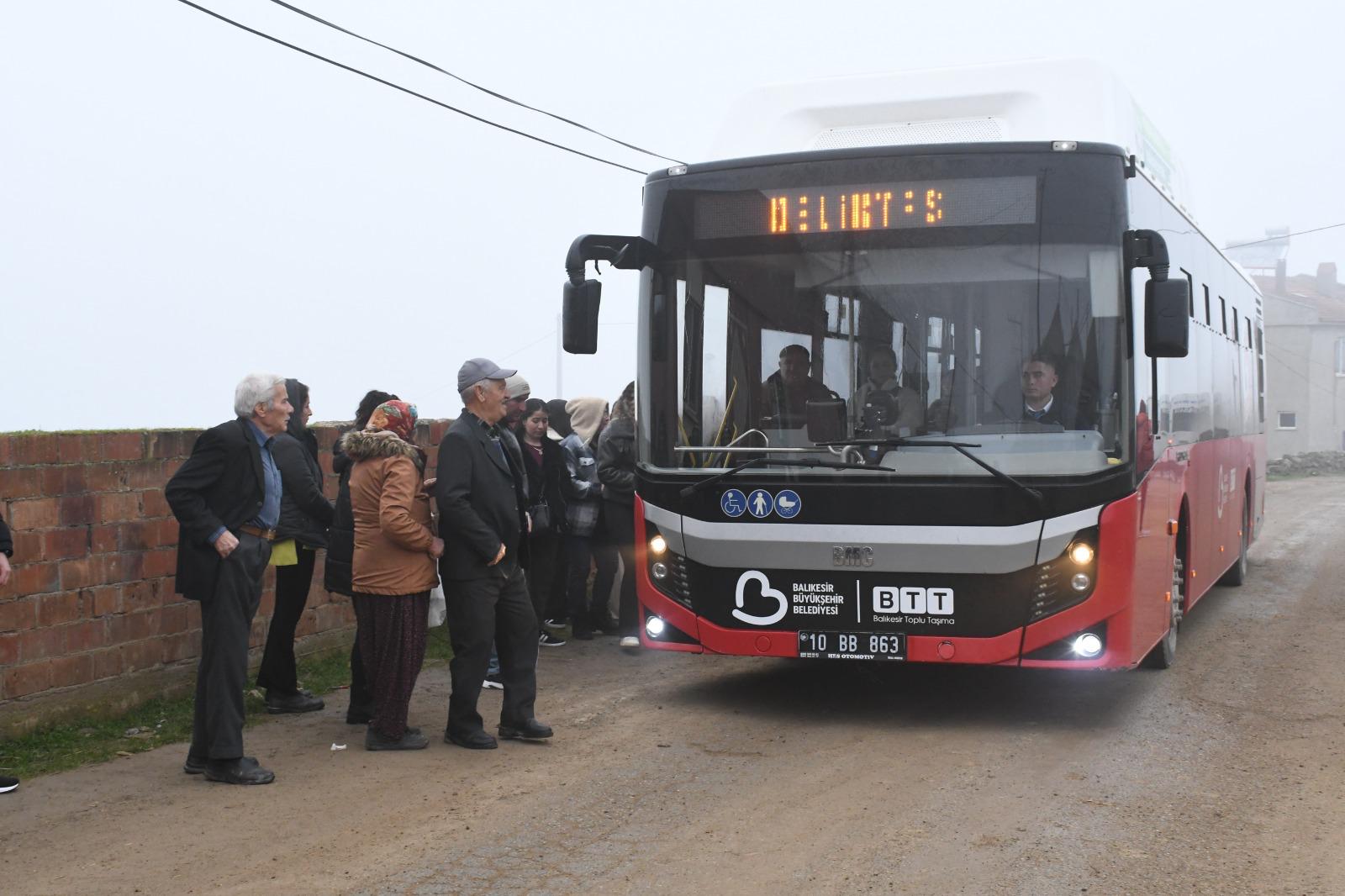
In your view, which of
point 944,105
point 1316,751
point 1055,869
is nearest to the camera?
point 1055,869

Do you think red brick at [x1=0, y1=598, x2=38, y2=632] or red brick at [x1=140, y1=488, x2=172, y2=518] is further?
red brick at [x1=140, y1=488, x2=172, y2=518]

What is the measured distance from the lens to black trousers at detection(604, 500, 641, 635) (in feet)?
37.1

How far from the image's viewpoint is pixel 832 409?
788 cm

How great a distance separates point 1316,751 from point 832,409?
292cm

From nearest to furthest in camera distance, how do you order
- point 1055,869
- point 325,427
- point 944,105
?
point 1055,869 → point 944,105 → point 325,427

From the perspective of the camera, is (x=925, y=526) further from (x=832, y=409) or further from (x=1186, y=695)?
(x=1186, y=695)

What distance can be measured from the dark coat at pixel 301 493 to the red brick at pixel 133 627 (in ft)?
2.84

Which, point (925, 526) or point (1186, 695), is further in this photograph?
point (1186, 695)

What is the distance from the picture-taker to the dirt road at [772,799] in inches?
209

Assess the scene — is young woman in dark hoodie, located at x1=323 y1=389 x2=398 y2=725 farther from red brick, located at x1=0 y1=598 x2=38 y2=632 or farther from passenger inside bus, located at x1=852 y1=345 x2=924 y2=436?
passenger inside bus, located at x1=852 y1=345 x2=924 y2=436

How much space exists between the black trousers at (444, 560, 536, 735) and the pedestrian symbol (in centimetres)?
141

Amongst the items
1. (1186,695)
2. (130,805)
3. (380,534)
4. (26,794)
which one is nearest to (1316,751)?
(1186,695)

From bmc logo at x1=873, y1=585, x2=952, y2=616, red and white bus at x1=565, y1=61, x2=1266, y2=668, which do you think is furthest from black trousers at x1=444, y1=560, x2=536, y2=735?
bmc logo at x1=873, y1=585, x2=952, y2=616

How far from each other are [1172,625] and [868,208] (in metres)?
3.75
